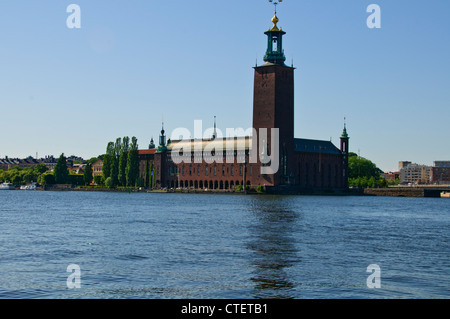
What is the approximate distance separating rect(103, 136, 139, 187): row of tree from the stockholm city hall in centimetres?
888

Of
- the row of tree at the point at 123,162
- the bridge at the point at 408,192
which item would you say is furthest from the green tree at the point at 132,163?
the bridge at the point at 408,192

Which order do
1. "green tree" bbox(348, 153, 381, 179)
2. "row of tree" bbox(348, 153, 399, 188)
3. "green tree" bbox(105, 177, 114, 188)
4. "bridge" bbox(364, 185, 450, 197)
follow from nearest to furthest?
"bridge" bbox(364, 185, 450, 197) < "green tree" bbox(105, 177, 114, 188) < "row of tree" bbox(348, 153, 399, 188) < "green tree" bbox(348, 153, 381, 179)

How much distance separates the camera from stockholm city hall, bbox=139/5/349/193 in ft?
364

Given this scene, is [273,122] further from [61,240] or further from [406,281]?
[406,281]

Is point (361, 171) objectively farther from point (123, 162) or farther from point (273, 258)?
point (273, 258)

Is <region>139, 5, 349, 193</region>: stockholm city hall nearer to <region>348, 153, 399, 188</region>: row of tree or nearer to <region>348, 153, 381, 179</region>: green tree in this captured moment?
<region>348, 153, 399, 188</region>: row of tree

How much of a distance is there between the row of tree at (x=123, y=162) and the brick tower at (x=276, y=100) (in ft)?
88.0

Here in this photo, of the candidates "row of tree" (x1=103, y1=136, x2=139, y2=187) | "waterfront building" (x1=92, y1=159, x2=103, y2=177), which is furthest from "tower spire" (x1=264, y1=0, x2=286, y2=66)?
"waterfront building" (x1=92, y1=159, x2=103, y2=177)

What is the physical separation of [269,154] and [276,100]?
9.47 meters

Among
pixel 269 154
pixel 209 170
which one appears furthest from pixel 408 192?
pixel 209 170

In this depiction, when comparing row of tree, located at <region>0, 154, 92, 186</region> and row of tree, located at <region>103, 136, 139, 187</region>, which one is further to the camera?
row of tree, located at <region>0, 154, 92, 186</region>

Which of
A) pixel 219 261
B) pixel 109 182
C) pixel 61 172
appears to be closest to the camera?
pixel 219 261

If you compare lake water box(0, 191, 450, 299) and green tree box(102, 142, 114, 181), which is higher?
green tree box(102, 142, 114, 181)

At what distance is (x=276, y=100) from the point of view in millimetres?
110312
